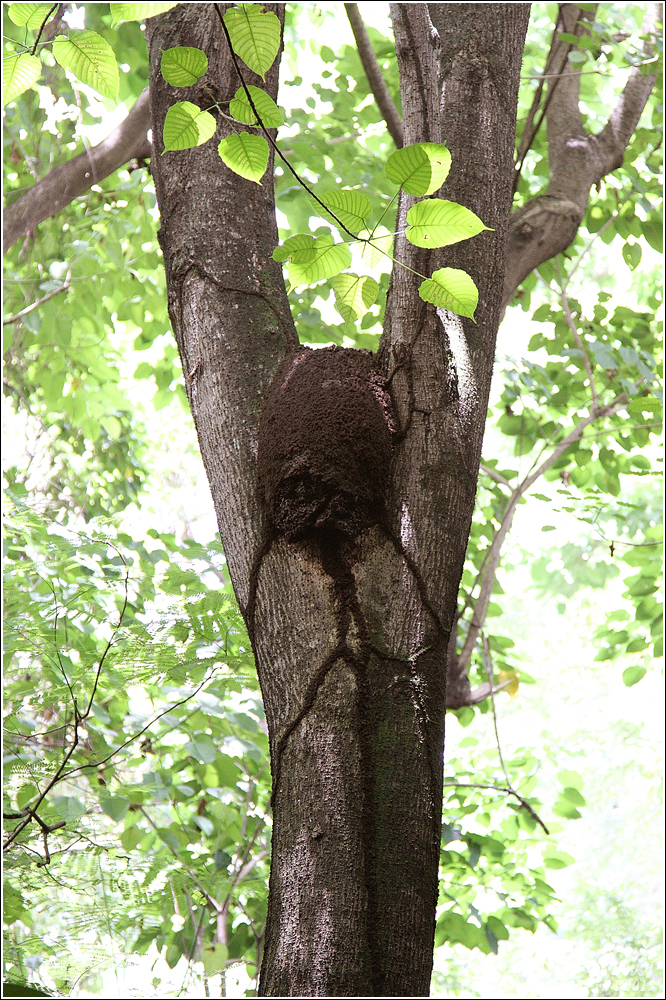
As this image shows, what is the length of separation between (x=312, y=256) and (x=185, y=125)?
0.72 feet

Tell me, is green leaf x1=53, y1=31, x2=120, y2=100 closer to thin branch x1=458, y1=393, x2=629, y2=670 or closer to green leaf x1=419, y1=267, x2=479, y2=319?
green leaf x1=419, y1=267, x2=479, y2=319

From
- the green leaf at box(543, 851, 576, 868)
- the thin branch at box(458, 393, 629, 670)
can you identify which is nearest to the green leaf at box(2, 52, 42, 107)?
the thin branch at box(458, 393, 629, 670)

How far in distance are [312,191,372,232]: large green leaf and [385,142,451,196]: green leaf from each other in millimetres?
58

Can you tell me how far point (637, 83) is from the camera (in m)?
2.60

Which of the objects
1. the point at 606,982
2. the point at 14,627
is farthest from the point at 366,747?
the point at 606,982

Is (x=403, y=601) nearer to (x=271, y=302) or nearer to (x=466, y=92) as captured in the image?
(x=271, y=302)

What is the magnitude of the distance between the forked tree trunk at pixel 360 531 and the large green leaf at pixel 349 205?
331mm

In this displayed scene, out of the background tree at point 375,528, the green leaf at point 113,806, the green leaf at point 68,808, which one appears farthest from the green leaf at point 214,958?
the green leaf at point 68,808

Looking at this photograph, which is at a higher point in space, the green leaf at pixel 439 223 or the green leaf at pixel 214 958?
the green leaf at pixel 439 223

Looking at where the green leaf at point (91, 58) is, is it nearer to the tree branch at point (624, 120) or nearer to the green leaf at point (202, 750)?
the green leaf at point (202, 750)

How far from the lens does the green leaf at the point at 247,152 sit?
952 mm

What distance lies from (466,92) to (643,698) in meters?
10.3

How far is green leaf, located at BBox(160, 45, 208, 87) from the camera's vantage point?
2.87 feet

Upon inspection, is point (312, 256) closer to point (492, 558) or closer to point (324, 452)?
point (324, 452)
